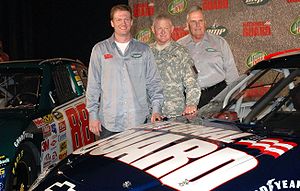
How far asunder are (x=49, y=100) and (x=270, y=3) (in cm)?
Answer: 374

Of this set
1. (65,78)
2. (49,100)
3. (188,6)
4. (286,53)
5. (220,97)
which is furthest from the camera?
(188,6)

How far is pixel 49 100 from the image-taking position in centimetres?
481

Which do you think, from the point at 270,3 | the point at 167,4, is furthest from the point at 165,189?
the point at 167,4

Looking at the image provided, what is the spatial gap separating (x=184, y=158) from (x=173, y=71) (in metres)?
1.67

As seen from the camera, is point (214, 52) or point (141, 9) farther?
point (141, 9)

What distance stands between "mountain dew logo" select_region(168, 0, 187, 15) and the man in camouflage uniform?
11.4 ft

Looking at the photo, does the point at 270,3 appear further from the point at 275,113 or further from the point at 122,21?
the point at 275,113

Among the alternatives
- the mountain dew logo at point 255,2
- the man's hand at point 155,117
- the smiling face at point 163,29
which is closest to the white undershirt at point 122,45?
the smiling face at point 163,29

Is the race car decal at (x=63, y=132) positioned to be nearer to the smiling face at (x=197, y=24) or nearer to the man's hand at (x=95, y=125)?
the man's hand at (x=95, y=125)

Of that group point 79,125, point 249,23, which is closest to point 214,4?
point 249,23

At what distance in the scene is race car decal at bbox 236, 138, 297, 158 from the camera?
243 cm

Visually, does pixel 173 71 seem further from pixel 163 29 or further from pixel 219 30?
pixel 219 30

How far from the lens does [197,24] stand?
15.6 ft

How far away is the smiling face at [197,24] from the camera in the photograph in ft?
15.5
